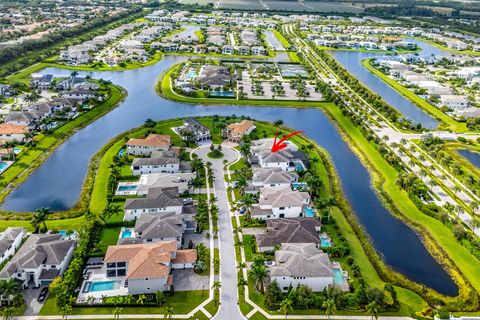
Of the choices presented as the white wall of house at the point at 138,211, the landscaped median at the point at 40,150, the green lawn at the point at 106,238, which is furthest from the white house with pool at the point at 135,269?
the landscaped median at the point at 40,150

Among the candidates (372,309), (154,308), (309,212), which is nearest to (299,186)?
(309,212)

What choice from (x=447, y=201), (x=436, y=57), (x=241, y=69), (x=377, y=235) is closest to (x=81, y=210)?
(x=377, y=235)

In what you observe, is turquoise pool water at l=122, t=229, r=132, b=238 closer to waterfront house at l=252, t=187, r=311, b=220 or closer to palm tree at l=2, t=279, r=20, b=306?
palm tree at l=2, t=279, r=20, b=306

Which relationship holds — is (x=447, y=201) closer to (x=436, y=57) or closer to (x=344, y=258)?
(x=344, y=258)

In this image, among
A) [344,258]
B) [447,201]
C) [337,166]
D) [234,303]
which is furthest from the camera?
[337,166]

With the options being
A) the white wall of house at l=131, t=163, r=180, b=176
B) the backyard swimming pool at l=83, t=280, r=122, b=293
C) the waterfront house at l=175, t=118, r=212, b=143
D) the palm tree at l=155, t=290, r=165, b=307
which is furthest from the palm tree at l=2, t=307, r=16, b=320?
the waterfront house at l=175, t=118, r=212, b=143

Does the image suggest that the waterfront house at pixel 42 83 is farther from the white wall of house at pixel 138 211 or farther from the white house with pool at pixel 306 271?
the white house with pool at pixel 306 271
